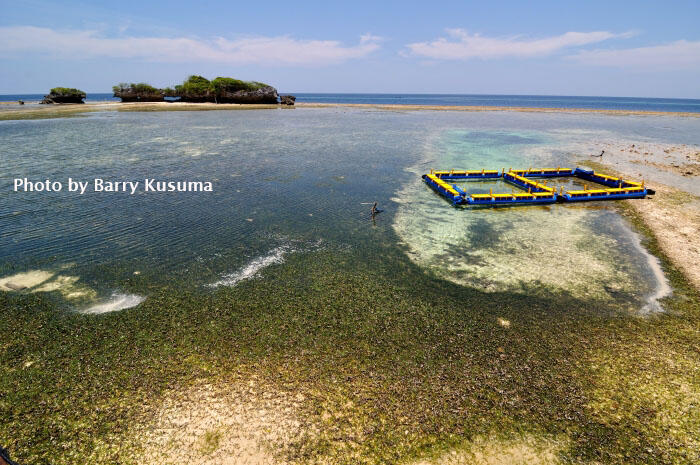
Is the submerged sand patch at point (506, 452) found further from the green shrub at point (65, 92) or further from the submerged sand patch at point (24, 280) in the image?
the green shrub at point (65, 92)

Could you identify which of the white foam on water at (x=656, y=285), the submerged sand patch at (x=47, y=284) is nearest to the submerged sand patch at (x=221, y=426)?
the submerged sand patch at (x=47, y=284)

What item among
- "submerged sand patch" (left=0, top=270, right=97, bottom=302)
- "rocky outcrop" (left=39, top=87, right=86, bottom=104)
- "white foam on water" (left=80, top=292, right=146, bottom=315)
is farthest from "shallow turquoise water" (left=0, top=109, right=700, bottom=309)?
"rocky outcrop" (left=39, top=87, right=86, bottom=104)

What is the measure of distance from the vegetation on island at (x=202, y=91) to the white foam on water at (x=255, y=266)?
122815 mm

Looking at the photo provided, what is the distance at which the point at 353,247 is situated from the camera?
17906mm

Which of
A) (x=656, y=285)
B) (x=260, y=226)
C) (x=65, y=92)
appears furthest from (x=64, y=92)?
(x=656, y=285)

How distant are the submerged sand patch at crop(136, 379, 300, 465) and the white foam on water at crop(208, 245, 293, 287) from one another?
5610 mm

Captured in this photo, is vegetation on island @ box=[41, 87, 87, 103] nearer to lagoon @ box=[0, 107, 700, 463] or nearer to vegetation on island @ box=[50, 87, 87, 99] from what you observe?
vegetation on island @ box=[50, 87, 87, 99]

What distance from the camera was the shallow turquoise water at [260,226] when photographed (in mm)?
15102

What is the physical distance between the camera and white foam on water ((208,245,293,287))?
14.5 metres

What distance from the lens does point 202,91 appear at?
392 feet

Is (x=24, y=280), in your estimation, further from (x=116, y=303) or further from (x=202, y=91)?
(x=202, y=91)

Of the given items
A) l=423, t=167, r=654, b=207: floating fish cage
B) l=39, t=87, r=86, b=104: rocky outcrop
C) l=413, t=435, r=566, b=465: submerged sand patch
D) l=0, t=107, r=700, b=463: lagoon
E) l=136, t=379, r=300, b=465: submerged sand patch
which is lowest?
l=413, t=435, r=566, b=465: submerged sand patch

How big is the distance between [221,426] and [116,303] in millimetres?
7631

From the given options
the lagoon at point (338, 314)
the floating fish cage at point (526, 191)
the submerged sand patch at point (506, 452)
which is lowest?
the submerged sand patch at point (506, 452)
